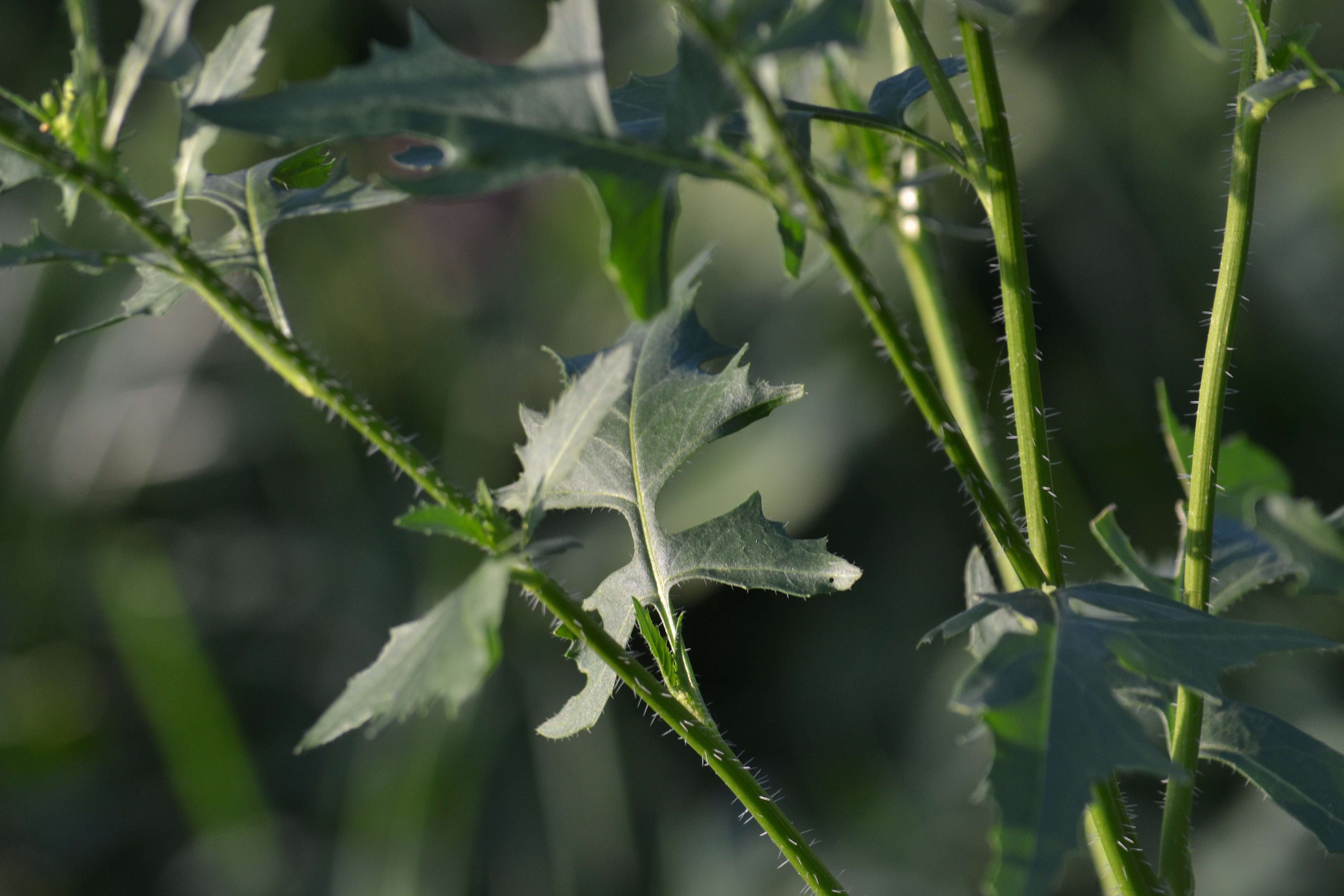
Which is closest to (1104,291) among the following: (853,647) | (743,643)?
(853,647)

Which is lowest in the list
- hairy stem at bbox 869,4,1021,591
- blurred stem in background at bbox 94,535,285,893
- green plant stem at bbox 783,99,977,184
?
blurred stem in background at bbox 94,535,285,893

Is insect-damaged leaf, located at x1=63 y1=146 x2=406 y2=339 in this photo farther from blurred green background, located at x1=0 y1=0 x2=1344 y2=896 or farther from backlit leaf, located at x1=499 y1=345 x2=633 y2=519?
blurred green background, located at x1=0 y1=0 x2=1344 y2=896

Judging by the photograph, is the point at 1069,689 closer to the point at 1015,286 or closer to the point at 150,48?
the point at 1015,286

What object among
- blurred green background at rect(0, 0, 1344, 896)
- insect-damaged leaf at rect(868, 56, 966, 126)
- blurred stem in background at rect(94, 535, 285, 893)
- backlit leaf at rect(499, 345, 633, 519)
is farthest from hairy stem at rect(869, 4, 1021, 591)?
blurred stem in background at rect(94, 535, 285, 893)

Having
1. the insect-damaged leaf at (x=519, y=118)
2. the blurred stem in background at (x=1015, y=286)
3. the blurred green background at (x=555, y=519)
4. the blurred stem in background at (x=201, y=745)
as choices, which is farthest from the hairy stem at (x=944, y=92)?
the blurred stem in background at (x=201, y=745)

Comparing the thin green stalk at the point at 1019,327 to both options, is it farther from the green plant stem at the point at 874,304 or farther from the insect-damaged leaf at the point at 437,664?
the insect-damaged leaf at the point at 437,664

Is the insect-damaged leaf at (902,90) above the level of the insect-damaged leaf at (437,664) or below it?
above
